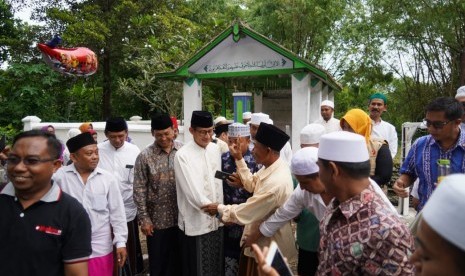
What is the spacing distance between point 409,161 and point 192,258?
7.52 ft

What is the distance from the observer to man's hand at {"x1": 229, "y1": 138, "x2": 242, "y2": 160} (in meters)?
3.81

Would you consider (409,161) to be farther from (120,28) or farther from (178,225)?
(120,28)

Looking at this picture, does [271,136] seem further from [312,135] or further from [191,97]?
→ [191,97]

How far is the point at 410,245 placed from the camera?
1.72m

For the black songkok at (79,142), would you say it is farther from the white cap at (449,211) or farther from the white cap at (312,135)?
the white cap at (449,211)

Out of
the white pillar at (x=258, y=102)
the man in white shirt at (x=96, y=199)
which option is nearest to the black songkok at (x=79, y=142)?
the man in white shirt at (x=96, y=199)

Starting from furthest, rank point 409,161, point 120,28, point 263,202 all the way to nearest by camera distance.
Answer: point 120,28
point 409,161
point 263,202

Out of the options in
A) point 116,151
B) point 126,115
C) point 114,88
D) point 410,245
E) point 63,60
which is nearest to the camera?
point 410,245

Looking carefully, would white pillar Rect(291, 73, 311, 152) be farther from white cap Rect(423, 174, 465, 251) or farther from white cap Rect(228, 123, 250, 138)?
white cap Rect(423, 174, 465, 251)

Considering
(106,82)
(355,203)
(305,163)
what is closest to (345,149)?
(355,203)

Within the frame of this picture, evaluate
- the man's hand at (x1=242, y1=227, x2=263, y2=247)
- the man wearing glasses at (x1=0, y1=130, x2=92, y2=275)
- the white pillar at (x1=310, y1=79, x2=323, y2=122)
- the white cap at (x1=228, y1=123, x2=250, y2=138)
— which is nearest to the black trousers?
the man's hand at (x1=242, y1=227, x2=263, y2=247)

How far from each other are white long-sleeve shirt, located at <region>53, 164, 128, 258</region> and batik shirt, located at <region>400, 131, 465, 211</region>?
2.55 metres

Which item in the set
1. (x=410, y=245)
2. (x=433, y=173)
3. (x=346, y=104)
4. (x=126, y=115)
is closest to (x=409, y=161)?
(x=433, y=173)

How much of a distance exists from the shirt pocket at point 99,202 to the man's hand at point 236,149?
1238 millimetres
